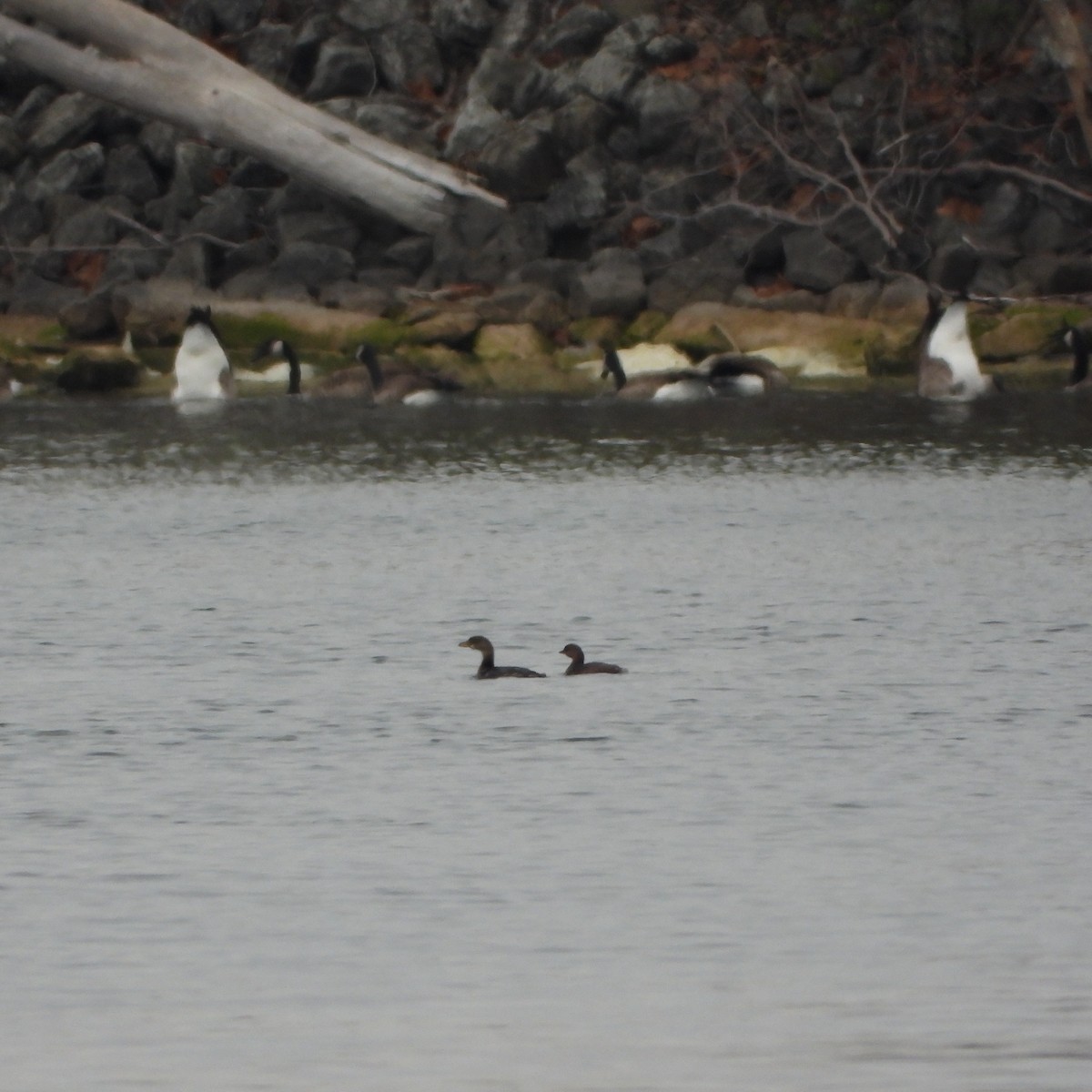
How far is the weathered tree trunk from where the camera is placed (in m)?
36.5

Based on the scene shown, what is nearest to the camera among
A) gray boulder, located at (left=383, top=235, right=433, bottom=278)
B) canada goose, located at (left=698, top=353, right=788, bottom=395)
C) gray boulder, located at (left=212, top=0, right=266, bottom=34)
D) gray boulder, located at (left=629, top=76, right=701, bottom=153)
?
canada goose, located at (left=698, top=353, right=788, bottom=395)

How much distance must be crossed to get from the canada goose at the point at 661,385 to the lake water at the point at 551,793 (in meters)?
9.49

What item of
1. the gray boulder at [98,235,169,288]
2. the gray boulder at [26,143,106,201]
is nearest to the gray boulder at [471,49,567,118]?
the gray boulder at [98,235,169,288]

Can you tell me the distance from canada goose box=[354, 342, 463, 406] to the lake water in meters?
9.82

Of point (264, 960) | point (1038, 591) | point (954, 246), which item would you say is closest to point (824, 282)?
point (954, 246)

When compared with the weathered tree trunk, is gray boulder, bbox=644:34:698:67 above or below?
above

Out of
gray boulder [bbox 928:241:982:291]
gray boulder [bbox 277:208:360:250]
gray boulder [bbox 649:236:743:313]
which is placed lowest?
gray boulder [bbox 649:236:743:313]

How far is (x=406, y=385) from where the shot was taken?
106 feet

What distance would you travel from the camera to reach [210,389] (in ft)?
112

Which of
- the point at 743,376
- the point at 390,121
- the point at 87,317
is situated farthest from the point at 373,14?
the point at 743,376

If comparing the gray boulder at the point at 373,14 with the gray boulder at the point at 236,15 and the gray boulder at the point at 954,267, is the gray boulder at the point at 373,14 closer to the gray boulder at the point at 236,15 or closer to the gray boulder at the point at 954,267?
the gray boulder at the point at 236,15

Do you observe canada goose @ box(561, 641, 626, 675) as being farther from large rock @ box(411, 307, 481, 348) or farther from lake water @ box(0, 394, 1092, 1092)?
large rock @ box(411, 307, 481, 348)

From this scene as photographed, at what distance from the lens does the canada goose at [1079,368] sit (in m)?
31.8

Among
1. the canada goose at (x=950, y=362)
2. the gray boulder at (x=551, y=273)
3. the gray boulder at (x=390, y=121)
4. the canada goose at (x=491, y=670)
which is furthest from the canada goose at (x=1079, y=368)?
the canada goose at (x=491, y=670)
